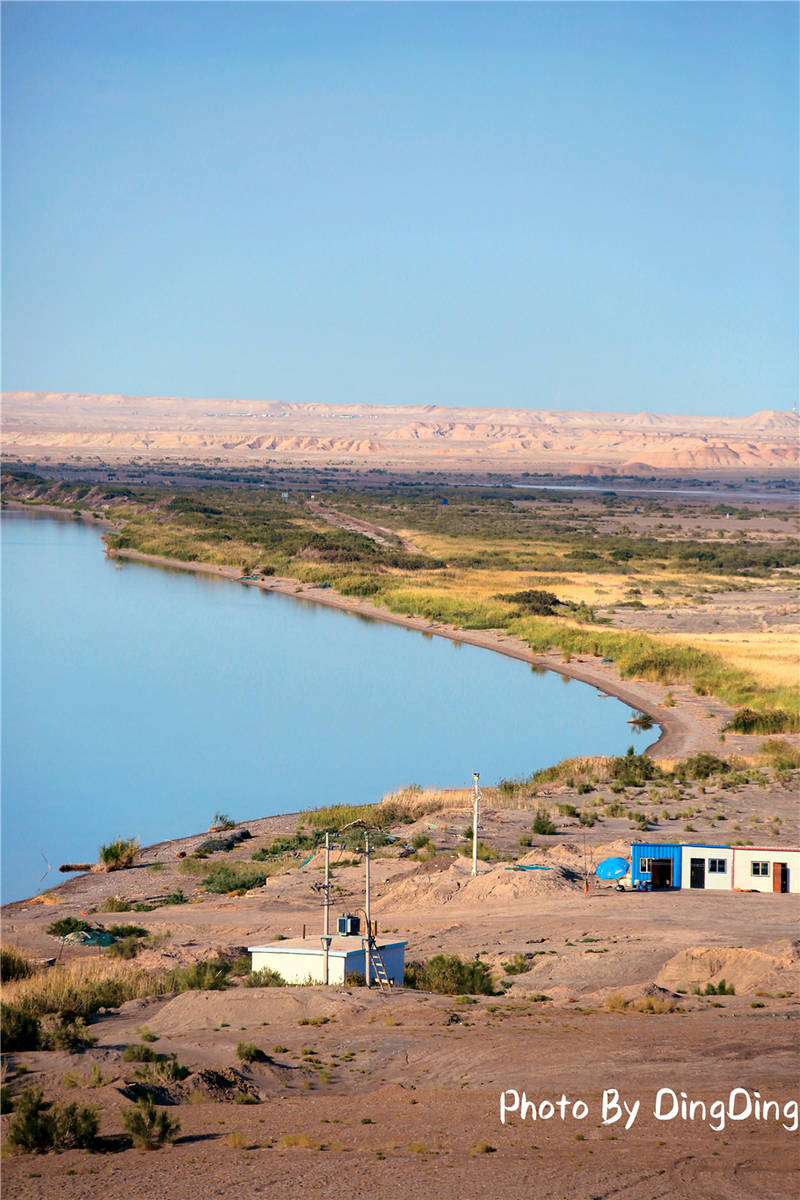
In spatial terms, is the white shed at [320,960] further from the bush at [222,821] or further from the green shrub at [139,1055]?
the bush at [222,821]

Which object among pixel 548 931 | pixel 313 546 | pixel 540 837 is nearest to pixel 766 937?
pixel 548 931

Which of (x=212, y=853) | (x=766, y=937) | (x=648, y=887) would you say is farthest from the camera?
(x=212, y=853)

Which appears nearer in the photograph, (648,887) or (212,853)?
(648,887)

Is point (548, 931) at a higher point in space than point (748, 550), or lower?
lower

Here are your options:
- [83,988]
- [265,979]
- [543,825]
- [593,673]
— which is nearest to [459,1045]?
[265,979]

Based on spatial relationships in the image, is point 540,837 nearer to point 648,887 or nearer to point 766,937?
point 648,887

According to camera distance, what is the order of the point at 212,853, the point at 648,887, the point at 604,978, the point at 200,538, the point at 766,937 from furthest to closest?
the point at 200,538 → the point at 212,853 → the point at 648,887 → the point at 766,937 → the point at 604,978
